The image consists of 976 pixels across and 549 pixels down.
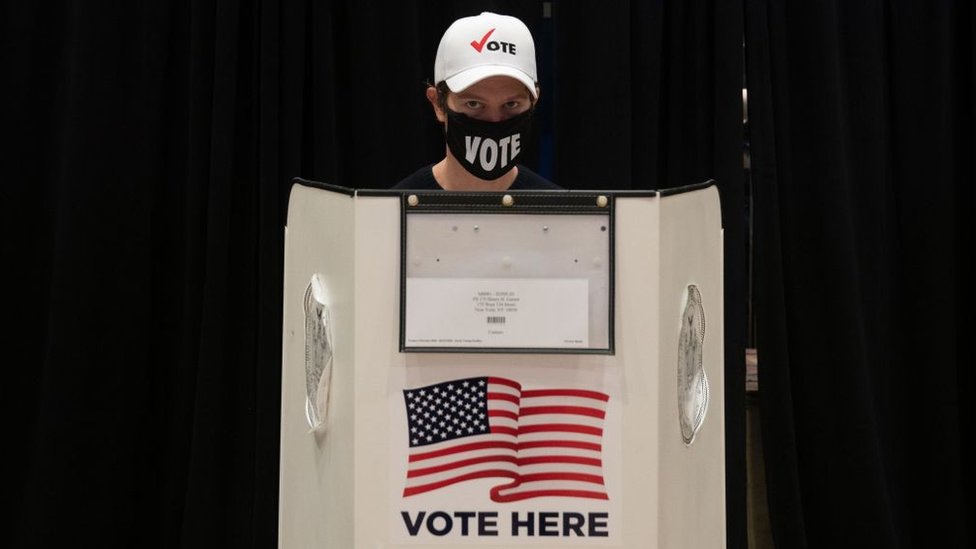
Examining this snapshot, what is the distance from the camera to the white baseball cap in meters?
1.64

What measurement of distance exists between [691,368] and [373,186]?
1661 mm

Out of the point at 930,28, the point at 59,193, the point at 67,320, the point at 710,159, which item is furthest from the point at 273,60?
the point at 930,28

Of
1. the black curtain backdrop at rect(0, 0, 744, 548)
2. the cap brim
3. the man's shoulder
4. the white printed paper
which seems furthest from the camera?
the black curtain backdrop at rect(0, 0, 744, 548)

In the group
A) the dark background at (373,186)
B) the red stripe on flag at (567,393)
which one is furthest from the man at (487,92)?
the dark background at (373,186)

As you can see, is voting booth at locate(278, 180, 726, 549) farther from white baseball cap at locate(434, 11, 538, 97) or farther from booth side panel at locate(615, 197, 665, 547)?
white baseball cap at locate(434, 11, 538, 97)

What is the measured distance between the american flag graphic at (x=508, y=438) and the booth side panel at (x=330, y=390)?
0.33 ft

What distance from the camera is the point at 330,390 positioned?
1.28 meters

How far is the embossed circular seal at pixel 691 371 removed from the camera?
4.15 feet

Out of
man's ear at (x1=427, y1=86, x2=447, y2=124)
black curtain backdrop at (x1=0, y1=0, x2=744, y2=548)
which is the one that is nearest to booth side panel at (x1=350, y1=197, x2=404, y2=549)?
man's ear at (x1=427, y1=86, x2=447, y2=124)

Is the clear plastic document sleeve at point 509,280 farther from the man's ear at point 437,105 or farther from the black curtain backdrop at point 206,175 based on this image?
the black curtain backdrop at point 206,175

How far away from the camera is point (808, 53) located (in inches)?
110

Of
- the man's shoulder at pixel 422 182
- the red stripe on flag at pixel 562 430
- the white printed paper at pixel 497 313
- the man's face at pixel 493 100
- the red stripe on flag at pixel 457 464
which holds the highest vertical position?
the man's face at pixel 493 100

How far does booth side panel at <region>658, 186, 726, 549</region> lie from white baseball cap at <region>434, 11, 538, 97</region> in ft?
1.63

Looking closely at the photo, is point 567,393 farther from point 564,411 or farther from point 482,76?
point 482,76
